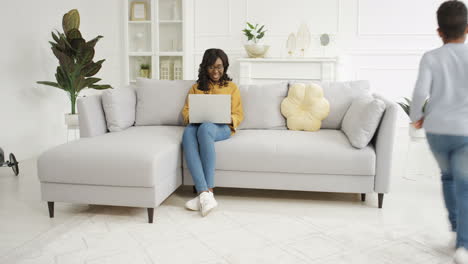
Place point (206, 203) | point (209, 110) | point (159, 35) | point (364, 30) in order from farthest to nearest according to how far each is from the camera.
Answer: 1. point (159, 35)
2. point (364, 30)
3. point (209, 110)
4. point (206, 203)

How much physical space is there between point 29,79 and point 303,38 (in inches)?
121

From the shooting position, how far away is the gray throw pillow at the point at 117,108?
328cm

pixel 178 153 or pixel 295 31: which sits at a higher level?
pixel 295 31

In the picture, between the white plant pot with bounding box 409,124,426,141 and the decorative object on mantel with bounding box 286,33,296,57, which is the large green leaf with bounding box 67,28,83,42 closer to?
the decorative object on mantel with bounding box 286,33,296,57

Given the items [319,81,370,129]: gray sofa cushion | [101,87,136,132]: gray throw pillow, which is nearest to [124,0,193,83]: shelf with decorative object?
[101,87,136,132]: gray throw pillow

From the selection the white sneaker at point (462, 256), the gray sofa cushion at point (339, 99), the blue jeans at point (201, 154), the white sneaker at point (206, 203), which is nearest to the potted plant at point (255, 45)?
the gray sofa cushion at point (339, 99)

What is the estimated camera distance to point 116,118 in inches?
130

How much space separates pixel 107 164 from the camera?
8.46 feet

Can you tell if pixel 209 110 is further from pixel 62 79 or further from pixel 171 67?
pixel 171 67

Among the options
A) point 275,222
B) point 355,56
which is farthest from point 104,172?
point 355,56

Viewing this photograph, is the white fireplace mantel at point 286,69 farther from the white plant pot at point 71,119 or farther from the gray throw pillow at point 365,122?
the gray throw pillow at point 365,122

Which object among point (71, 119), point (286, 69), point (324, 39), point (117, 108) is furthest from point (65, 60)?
point (324, 39)

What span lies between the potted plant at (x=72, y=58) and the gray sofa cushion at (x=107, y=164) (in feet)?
5.78

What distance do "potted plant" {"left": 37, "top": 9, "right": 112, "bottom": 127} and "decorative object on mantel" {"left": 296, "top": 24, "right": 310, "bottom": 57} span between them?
239 centimetres
